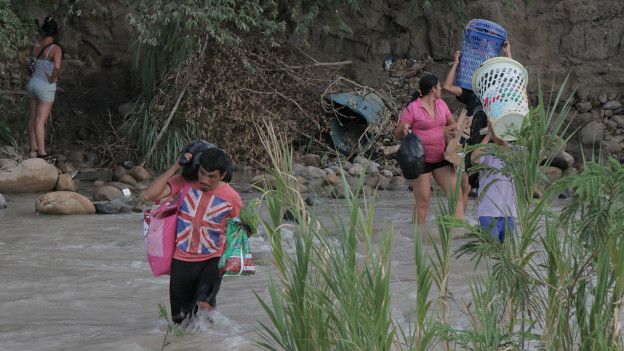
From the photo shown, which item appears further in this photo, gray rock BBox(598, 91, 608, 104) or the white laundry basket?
gray rock BBox(598, 91, 608, 104)

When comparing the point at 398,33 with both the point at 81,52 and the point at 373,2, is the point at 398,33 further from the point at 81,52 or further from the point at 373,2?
the point at 81,52

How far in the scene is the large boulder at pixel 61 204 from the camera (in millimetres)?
10766

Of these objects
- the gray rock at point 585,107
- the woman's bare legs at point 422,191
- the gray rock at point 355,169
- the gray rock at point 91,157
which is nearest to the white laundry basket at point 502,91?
the woman's bare legs at point 422,191

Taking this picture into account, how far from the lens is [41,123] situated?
502 inches

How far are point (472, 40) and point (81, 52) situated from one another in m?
7.12

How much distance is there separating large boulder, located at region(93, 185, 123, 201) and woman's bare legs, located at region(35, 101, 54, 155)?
1168 millimetres

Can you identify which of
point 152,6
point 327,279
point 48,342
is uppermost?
point 152,6

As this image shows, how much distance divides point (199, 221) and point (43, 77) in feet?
24.6

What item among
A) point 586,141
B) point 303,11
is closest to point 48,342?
point 303,11

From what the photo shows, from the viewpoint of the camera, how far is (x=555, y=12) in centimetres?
1571

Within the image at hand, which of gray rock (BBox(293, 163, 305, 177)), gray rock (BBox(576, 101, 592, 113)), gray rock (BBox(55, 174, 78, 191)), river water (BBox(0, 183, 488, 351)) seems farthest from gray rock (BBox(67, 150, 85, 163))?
gray rock (BBox(576, 101, 592, 113))

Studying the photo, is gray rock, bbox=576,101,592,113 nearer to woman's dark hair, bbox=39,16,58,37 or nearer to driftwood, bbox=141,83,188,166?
driftwood, bbox=141,83,188,166

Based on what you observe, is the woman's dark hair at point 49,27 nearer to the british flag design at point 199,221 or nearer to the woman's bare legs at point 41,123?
the woman's bare legs at point 41,123

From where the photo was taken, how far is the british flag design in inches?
233
